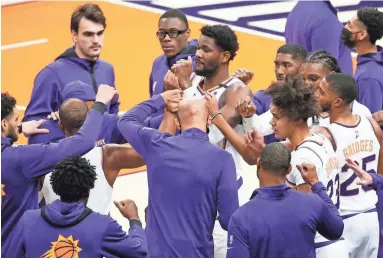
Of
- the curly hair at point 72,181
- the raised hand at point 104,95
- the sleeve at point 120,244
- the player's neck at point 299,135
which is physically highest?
the raised hand at point 104,95

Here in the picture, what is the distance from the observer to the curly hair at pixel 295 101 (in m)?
8.20

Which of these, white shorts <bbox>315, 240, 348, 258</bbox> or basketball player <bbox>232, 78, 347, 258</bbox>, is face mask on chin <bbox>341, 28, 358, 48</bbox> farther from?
white shorts <bbox>315, 240, 348, 258</bbox>

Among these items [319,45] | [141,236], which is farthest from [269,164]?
[319,45]

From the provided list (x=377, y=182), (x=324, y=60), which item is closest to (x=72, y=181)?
(x=377, y=182)

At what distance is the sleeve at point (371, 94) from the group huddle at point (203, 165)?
1.65 ft

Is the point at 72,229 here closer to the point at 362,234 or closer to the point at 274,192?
the point at 274,192

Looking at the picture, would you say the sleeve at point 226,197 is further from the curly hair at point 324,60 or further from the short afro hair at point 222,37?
the curly hair at point 324,60

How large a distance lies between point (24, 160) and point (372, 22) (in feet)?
13.5

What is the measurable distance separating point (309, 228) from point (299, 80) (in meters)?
1.41

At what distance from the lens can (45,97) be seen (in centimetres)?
1002

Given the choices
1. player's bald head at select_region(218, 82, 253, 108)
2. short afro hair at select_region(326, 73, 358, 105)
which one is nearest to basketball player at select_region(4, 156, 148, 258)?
player's bald head at select_region(218, 82, 253, 108)

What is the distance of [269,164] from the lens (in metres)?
7.42

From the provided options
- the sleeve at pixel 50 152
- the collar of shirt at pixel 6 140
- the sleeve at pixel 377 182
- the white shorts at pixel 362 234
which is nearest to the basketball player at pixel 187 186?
the sleeve at pixel 50 152

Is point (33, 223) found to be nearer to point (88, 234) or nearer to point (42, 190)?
point (88, 234)
